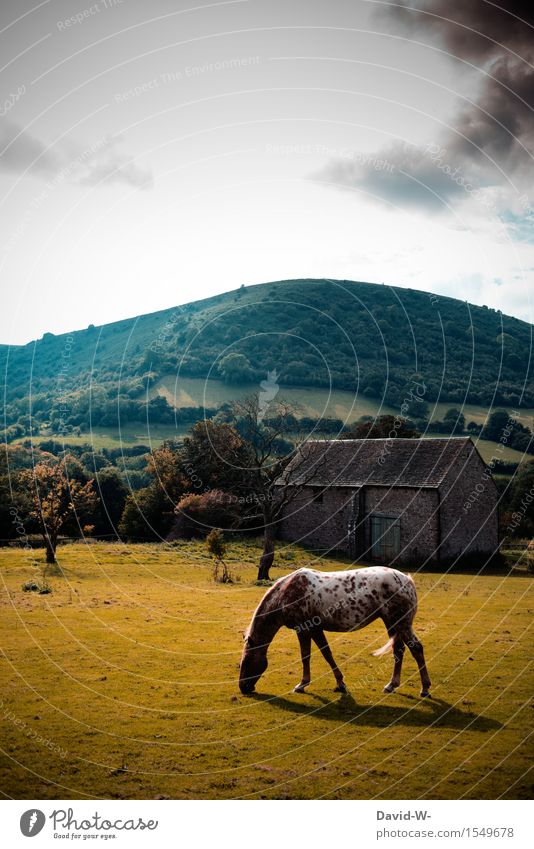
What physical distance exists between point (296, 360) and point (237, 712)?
91.6 m

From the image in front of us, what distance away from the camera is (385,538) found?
41031 millimetres

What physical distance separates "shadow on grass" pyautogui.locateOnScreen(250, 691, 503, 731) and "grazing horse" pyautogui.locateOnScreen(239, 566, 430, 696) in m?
0.51

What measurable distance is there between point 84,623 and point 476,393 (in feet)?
268

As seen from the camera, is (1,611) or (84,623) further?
(1,611)

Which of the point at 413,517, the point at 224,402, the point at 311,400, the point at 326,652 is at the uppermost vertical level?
the point at 311,400

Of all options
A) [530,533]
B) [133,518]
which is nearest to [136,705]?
[133,518]

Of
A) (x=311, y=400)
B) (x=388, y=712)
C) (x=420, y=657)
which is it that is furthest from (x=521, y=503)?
(x=388, y=712)

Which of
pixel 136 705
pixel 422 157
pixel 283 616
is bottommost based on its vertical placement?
pixel 136 705

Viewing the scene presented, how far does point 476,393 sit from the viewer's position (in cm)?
9138

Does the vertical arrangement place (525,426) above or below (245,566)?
above

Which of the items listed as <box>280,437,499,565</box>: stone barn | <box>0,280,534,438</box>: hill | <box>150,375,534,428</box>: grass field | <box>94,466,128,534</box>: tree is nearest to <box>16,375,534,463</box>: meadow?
<box>150,375,534,428</box>: grass field

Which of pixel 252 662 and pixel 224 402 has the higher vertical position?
pixel 224 402

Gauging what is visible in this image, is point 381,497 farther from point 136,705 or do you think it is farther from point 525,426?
point 525,426

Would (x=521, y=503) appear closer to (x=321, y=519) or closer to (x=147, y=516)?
(x=321, y=519)
